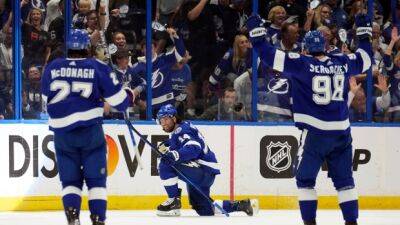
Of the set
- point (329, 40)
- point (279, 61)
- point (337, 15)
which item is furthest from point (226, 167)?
point (279, 61)

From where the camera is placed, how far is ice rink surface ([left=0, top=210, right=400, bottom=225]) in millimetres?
9672

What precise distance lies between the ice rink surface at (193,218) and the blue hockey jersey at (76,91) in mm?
1538

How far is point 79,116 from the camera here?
26.9 feet

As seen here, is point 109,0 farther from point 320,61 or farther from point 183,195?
point 320,61

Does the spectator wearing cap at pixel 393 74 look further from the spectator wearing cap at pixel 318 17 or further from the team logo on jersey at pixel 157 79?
the team logo on jersey at pixel 157 79

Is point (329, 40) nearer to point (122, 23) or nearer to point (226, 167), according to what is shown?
point (226, 167)

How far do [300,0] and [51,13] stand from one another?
248 centimetres

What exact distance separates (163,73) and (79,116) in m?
3.26

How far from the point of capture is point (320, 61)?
8.54 meters

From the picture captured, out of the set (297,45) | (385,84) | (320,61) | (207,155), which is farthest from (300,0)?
(320,61)

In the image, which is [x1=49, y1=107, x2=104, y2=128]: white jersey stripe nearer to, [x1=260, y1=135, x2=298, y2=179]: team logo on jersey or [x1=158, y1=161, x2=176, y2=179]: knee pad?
[x1=158, y1=161, x2=176, y2=179]: knee pad

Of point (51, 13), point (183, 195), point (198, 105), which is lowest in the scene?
point (183, 195)

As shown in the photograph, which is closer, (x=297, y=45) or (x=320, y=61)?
(x=320, y=61)

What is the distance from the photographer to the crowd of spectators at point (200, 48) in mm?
10953
